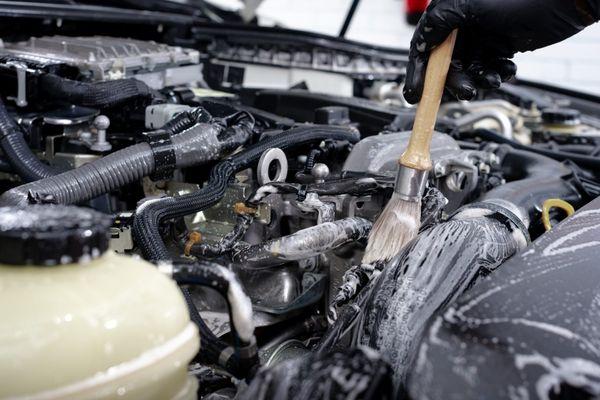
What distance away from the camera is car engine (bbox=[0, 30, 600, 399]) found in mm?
915


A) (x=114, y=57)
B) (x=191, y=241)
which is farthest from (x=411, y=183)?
(x=114, y=57)

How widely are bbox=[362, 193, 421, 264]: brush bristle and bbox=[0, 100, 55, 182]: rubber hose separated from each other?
616 mm

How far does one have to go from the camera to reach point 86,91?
1464 mm

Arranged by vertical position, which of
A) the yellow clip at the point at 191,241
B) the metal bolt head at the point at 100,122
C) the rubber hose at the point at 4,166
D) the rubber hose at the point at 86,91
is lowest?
the yellow clip at the point at 191,241

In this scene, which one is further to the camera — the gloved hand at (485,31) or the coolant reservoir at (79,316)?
the gloved hand at (485,31)

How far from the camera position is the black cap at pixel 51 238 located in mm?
622

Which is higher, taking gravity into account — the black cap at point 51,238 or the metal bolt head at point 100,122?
the black cap at point 51,238

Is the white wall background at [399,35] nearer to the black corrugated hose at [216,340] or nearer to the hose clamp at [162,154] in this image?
the hose clamp at [162,154]

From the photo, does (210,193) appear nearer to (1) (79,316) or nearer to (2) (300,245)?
(2) (300,245)

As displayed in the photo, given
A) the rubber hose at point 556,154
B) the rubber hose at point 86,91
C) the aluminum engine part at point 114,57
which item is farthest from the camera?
the rubber hose at point 556,154

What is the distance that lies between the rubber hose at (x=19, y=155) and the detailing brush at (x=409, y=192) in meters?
0.63

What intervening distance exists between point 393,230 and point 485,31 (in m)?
0.46

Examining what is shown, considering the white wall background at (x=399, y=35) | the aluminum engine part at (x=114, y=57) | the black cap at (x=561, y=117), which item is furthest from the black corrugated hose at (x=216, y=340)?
the white wall background at (x=399, y=35)

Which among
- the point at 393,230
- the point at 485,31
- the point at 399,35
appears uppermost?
the point at 485,31
